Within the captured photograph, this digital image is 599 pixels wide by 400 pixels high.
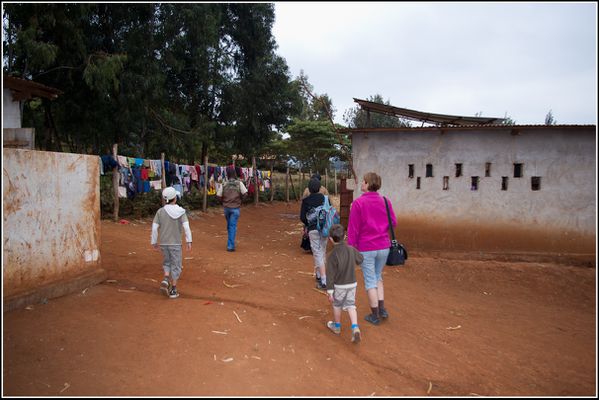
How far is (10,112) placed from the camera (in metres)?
9.88

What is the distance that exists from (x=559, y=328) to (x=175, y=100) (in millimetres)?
18065

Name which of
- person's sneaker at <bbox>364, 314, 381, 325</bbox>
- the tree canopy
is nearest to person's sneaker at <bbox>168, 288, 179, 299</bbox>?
person's sneaker at <bbox>364, 314, 381, 325</bbox>

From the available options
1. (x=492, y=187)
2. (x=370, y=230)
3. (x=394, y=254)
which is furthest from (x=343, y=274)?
(x=492, y=187)

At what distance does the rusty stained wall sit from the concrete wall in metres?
5.92

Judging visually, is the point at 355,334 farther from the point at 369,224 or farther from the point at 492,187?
the point at 492,187

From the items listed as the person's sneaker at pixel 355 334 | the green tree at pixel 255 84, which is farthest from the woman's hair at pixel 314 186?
the green tree at pixel 255 84

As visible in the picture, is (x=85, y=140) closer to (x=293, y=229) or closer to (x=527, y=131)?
(x=293, y=229)

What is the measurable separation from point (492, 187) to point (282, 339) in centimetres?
681

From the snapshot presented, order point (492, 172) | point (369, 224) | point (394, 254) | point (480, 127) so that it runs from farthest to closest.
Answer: point (492, 172)
point (480, 127)
point (394, 254)
point (369, 224)

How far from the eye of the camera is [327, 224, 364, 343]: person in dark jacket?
4547 millimetres

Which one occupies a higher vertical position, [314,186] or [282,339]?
[314,186]

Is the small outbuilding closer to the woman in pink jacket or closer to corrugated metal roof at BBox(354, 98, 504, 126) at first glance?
corrugated metal roof at BBox(354, 98, 504, 126)

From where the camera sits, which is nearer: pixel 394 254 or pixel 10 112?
pixel 394 254

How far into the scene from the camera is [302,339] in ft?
15.1
